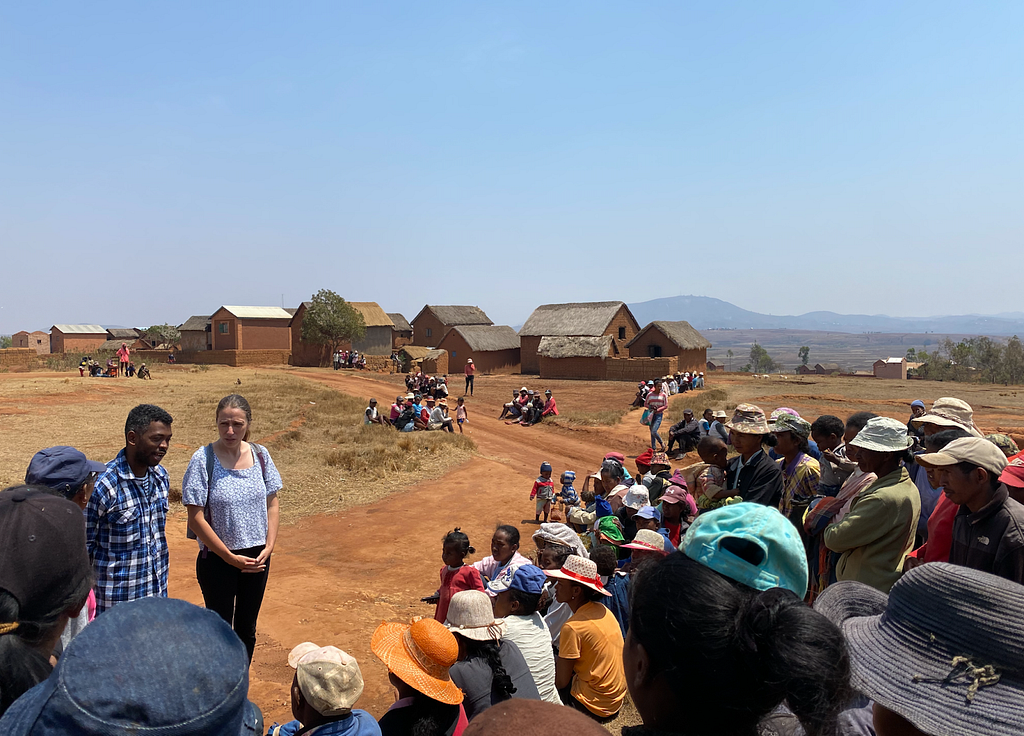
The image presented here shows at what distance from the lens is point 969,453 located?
3.30m

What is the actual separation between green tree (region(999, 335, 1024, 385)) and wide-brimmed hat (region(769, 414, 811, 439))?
4700cm

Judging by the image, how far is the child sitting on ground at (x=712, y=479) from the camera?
5586mm

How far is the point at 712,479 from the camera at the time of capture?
580 centimetres

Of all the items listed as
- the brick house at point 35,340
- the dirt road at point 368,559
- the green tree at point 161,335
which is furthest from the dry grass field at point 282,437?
the brick house at point 35,340

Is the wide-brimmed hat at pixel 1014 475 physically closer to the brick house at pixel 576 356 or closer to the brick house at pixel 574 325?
the brick house at pixel 576 356

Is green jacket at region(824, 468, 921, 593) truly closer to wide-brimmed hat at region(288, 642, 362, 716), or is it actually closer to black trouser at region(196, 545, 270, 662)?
wide-brimmed hat at region(288, 642, 362, 716)

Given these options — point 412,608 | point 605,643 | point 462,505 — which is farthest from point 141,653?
point 462,505

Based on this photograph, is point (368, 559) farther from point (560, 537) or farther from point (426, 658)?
point (426, 658)

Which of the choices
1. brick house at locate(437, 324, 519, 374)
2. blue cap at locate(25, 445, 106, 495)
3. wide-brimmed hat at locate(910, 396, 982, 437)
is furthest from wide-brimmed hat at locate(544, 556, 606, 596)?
brick house at locate(437, 324, 519, 374)

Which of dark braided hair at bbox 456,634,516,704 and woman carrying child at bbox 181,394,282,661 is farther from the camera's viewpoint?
woman carrying child at bbox 181,394,282,661

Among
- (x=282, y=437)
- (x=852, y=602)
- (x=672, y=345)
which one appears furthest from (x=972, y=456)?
(x=672, y=345)

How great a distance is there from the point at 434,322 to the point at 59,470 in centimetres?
5056

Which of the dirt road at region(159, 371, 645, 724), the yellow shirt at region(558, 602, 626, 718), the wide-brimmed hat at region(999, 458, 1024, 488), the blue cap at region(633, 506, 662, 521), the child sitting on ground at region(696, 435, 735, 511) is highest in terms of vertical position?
the wide-brimmed hat at region(999, 458, 1024, 488)

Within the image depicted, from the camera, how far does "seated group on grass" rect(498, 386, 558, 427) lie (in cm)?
2042
